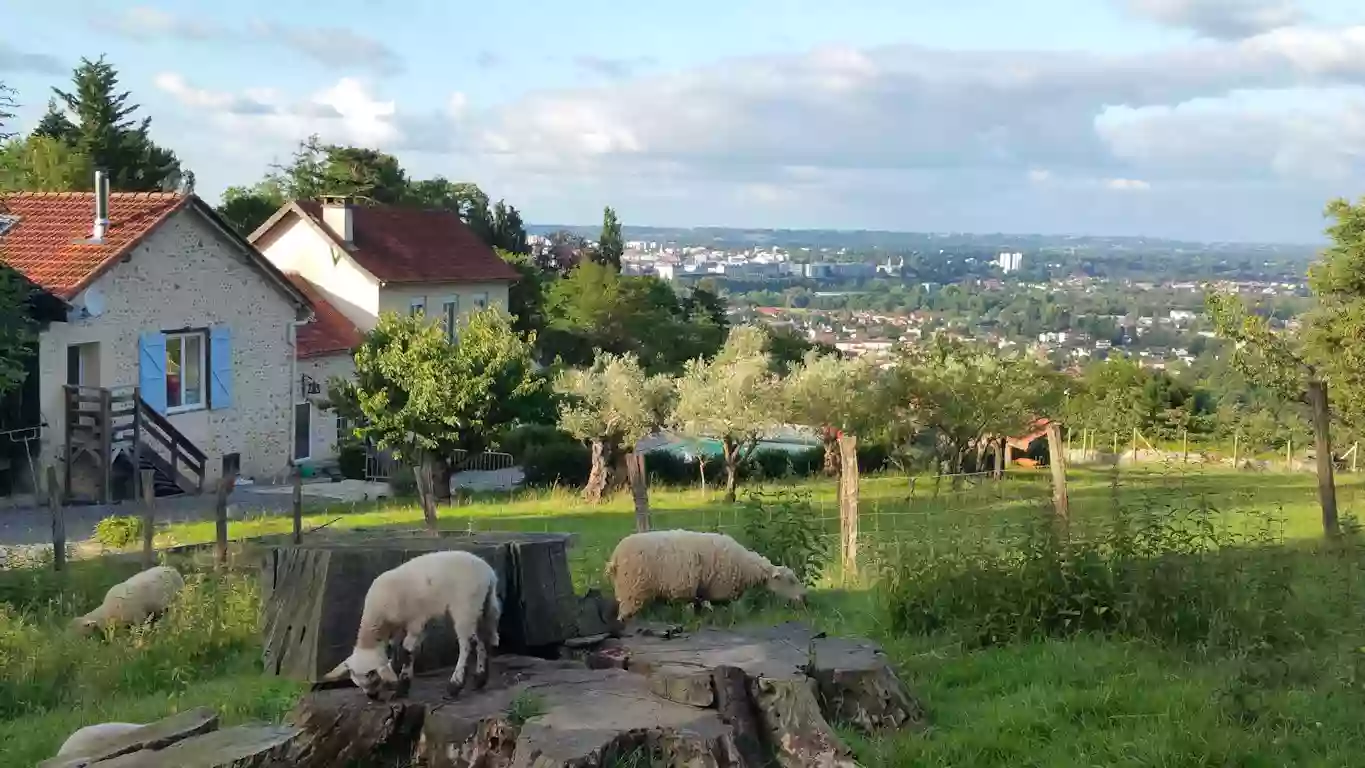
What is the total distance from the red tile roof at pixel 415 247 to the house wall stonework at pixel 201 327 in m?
7.97

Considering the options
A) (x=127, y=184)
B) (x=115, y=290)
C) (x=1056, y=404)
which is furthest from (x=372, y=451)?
(x=127, y=184)

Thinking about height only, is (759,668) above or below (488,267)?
below

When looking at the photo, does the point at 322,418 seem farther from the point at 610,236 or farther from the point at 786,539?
the point at 610,236

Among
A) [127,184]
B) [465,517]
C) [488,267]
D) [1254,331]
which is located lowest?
[465,517]

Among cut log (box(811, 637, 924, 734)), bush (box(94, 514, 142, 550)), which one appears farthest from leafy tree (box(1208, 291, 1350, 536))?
bush (box(94, 514, 142, 550))

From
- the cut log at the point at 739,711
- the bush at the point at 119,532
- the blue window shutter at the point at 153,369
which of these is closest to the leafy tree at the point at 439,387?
the blue window shutter at the point at 153,369

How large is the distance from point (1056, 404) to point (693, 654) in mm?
34469

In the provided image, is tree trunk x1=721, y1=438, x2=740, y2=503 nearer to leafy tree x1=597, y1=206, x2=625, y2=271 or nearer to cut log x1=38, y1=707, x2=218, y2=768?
cut log x1=38, y1=707, x2=218, y2=768

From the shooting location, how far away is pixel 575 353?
5434 centimetres

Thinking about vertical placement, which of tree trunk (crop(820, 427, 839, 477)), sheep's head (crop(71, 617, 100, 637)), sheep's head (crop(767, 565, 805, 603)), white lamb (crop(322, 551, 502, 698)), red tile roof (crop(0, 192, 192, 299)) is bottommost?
tree trunk (crop(820, 427, 839, 477))

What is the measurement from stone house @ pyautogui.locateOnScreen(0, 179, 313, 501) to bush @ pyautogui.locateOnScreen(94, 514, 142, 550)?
576 cm

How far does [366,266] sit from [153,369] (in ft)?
40.0

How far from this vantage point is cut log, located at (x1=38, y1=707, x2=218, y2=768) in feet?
18.8

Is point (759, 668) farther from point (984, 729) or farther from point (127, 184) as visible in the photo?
point (127, 184)
